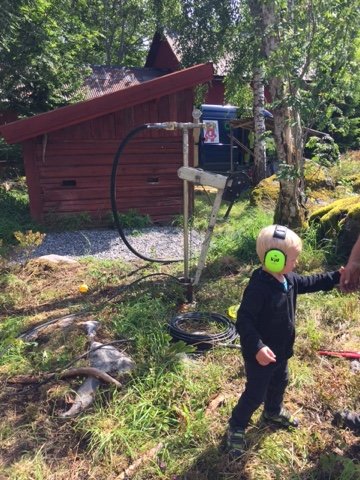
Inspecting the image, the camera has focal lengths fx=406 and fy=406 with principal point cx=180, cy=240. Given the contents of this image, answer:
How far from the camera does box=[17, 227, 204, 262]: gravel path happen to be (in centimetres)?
600

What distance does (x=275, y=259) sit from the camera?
80.0 inches

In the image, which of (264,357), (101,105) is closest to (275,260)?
(264,357)

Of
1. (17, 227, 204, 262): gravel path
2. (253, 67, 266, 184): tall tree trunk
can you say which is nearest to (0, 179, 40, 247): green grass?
(17, 227, 204, 262): gravel path

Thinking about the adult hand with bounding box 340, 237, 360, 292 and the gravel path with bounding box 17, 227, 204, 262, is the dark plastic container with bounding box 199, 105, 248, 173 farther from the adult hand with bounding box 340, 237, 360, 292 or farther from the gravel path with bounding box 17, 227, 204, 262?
the adult hand with bounding box 340, 237, 360, 292

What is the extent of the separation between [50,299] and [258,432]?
2735mm

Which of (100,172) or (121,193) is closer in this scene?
(100,172)

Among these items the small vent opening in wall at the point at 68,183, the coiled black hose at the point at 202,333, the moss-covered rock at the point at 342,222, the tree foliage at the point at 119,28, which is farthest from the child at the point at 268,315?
the tree foliage at the point at 119,28

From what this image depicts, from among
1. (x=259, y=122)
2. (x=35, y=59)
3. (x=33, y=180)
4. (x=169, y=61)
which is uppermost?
(x=169, y=61)

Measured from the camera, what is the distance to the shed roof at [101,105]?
6789mm

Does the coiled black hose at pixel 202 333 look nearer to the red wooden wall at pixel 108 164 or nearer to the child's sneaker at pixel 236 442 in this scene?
the child's sneaker at pixel 236 442

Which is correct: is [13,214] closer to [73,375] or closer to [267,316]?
[73,375]

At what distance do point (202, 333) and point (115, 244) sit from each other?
3448 millimetres

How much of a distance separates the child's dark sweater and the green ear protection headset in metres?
0.10

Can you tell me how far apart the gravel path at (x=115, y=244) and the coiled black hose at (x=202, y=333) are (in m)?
2.15
